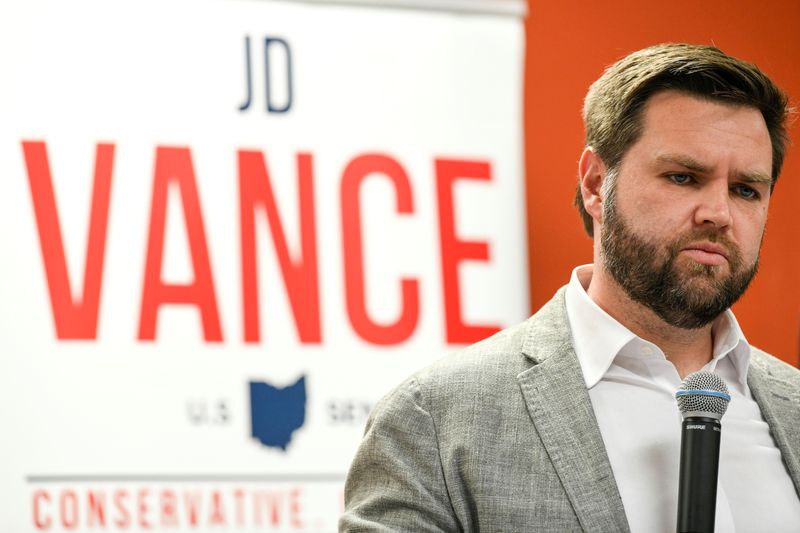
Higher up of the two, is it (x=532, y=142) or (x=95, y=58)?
(x=95, y=58)

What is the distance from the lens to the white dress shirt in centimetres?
162

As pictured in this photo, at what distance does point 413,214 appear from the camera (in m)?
2.91

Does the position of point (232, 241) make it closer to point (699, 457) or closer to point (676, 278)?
point (676, 278)

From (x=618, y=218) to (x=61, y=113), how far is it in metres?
1.51

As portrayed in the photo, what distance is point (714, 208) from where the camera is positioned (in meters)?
1.69

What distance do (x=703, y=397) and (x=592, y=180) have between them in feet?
2.05

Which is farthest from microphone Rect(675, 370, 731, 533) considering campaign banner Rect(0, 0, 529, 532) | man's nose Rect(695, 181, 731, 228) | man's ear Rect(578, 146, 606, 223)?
campaign banner Rect(0, 0, 529, 532)

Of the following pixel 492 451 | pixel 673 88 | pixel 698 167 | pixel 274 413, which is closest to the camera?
pixel 492 451

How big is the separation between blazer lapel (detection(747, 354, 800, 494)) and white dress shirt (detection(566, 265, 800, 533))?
0.5 inches

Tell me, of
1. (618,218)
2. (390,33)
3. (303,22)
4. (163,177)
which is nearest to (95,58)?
(163,177)

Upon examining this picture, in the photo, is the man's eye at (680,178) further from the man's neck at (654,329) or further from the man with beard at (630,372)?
the man's neck at (654,329)

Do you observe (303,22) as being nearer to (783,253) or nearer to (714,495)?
(783,253)

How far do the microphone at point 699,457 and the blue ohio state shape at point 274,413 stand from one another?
1471 millimetres

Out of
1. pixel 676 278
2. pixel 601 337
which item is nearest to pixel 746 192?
pixel 676 278
